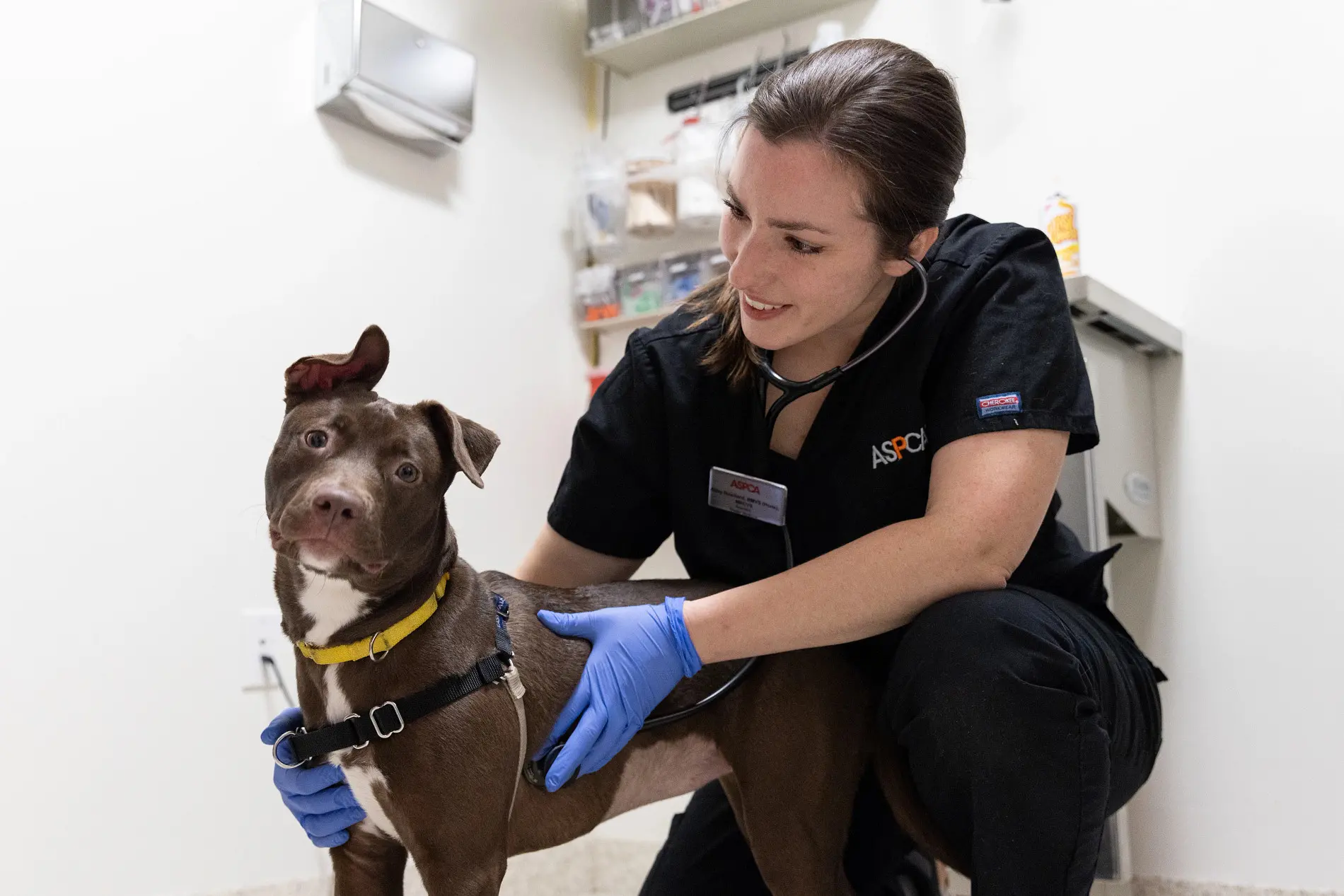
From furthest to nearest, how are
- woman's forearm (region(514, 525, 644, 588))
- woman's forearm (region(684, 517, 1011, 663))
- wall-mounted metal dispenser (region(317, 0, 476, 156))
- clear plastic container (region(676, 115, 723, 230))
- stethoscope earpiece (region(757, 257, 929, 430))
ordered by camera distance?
clear plastic container (region(676, 115, 723, 230)) → wall-mounted metal dispenser (region(317, 0, 476, 156)) → woman's forearm (region(514, 525, 644, 588)) → stethoscope earpiece (region(757, 257, 929, 430)) → woman's forearm (region(684, 517, 1011, 663))

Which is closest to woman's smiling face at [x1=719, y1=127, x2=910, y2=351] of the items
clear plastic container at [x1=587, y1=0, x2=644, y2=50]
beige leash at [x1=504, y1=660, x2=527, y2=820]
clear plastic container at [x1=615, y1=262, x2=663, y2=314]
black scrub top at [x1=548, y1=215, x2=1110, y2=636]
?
black scrub top at [x1=548, y1=215, x2=1110, y2=636]

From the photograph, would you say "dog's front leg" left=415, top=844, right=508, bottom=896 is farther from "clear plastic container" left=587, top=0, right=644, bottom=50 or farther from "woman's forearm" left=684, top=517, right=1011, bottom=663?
"clear plastic container" left=587, top=0, right=644, bottom=50

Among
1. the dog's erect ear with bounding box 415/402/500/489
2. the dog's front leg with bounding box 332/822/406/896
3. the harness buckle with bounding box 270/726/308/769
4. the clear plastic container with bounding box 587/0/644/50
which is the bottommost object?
the dog's front leg with bounding box 332/822/406/896

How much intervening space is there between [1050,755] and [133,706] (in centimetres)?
142

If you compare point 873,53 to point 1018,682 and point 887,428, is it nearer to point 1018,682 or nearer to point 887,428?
point 887,428

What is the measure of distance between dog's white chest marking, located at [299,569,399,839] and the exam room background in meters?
0.71

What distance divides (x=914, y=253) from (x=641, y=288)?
4.56 ft

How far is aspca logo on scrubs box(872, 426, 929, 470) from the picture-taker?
4.73 ft

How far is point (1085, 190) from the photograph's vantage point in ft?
7.54

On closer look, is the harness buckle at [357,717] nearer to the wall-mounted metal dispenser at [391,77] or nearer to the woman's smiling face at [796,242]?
the woman's smiling face at [796,242]

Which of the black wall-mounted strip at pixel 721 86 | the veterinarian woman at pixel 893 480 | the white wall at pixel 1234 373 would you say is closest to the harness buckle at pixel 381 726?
the veterinarian woman at pixel 893 480

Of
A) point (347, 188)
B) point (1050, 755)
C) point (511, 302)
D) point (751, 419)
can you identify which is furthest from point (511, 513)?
point (1050, 755)

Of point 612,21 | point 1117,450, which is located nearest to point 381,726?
point 1117,450

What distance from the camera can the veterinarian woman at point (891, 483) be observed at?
3.99ft
